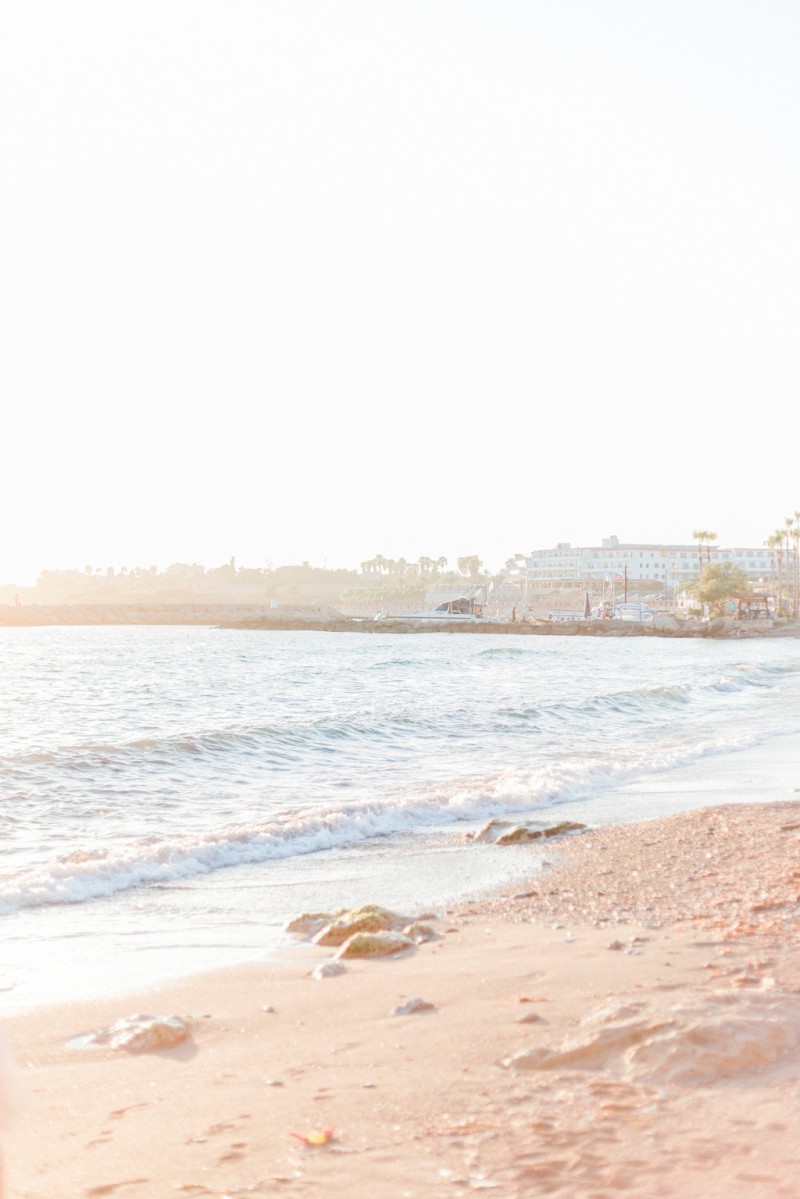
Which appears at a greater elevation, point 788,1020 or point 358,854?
point 788,1020

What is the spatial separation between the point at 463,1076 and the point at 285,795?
400 inches

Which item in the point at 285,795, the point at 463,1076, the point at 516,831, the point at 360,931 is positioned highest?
the point at 463,1076

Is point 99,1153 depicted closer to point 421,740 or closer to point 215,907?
point 215,907

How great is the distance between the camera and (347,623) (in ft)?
433

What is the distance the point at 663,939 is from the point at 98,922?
13.1 feet

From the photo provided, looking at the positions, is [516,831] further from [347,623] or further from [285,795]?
[347,623]

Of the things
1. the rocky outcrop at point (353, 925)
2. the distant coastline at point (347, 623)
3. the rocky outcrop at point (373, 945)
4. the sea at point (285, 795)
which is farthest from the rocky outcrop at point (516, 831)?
the distant coastline at point (347, 623)

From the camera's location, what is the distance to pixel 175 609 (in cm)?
18162

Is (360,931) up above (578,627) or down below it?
above

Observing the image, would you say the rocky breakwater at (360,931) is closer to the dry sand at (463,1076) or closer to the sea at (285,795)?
the dry sand at (463,1076)

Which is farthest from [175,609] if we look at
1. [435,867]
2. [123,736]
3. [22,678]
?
[435,867]

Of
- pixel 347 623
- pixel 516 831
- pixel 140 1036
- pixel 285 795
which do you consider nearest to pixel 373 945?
pixel 140 1036

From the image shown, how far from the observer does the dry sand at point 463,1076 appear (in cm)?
334

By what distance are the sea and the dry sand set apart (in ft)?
4.00
